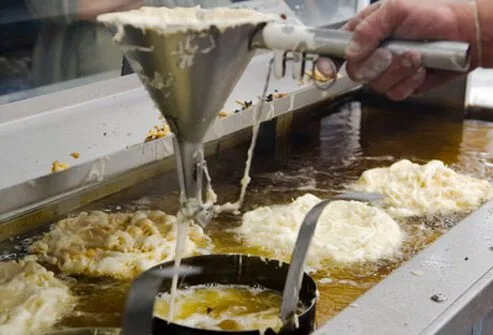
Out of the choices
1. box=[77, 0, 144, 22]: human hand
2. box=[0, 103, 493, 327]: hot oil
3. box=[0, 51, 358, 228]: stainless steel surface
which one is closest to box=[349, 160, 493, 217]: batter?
box=[0, 103, 493, 327]: hot oil

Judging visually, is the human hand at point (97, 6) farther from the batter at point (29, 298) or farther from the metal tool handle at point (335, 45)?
the metal tool handle at point (335, 45)

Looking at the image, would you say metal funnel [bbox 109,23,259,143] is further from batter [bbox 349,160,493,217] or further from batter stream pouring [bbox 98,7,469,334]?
batter [bbox 349,160,493,217]

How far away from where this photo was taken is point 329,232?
8.04ft

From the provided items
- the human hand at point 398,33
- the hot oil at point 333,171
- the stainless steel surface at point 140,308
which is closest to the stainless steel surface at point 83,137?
the hot oil at point 333,171

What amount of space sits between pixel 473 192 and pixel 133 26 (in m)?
1.75

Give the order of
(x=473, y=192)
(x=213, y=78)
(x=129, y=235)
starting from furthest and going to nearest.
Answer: (x=473, y=192), (x=129, y=235), (x=213, y=78)

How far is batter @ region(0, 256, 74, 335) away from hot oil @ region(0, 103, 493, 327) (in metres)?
0.05

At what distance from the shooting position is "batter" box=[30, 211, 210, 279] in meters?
2.15

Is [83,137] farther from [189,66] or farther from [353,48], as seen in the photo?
[353,48]

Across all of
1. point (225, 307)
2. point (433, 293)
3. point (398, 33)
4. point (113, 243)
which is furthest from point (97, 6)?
point (433, 293)

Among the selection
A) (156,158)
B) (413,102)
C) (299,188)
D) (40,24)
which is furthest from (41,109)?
(413,102)

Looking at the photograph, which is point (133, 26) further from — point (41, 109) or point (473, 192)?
point (473, 192)

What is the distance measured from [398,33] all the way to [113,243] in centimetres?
113

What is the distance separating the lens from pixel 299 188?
286 cm
